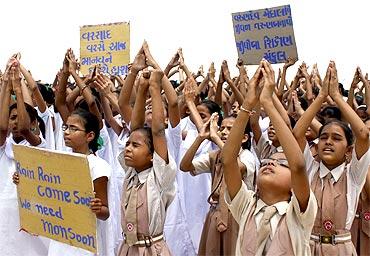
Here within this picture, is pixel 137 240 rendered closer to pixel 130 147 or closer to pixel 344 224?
pixel 130 147

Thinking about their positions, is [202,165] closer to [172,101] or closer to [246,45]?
[172,101]

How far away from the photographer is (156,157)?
303cm

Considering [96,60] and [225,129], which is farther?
[96,60]

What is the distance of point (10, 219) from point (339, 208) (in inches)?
71.0

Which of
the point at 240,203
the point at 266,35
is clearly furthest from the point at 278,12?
the point at 240,203

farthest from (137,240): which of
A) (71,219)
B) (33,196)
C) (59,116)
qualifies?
(59,116)

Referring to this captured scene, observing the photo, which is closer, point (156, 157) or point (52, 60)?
point (156, 157)

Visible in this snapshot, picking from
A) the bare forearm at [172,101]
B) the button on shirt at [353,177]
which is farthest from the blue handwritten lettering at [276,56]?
the button on shirt at [353,177]

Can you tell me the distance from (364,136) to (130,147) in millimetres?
1138

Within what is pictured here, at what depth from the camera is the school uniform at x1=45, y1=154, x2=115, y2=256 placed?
9.96 ft

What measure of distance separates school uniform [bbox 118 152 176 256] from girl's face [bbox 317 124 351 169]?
0.79 meters

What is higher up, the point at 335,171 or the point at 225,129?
the point at 225,129

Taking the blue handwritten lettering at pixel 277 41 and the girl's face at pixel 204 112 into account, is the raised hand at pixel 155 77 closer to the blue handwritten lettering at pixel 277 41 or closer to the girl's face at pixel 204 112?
the girl's face at pixel 204 112

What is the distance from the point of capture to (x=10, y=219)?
3551 millimetres
